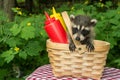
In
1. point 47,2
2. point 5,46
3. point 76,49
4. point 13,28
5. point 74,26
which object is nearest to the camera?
point 76,49

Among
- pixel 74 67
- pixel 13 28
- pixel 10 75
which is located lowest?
pixel 10 75

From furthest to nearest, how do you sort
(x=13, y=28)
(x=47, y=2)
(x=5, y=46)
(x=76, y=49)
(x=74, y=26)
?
(x=47, y=2) < (x=5, y=46) < (x=13, y=28) < (x=74, y=26) < (x=76, y=49)

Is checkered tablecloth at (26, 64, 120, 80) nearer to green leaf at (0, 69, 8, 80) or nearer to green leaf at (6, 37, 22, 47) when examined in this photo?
green leaf at (6, 37, 22, 47)

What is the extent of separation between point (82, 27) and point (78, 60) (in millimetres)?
324

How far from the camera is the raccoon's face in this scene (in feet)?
10.3

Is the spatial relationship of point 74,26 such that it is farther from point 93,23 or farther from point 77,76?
point 77,76

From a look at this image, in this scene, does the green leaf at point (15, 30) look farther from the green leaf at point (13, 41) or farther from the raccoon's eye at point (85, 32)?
the raccoon's eye at point (85, 32)

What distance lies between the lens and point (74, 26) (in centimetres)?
321

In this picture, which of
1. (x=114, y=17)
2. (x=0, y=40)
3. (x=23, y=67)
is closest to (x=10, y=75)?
(x=23, y=67)

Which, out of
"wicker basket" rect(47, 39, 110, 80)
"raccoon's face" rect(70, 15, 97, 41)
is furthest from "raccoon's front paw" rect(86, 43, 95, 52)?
"raccoon's face" rect(70, 15, 97, 41)

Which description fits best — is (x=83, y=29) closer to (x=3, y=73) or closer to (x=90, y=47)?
(x=90, y=47)

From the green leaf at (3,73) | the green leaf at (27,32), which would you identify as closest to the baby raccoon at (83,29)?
the green leaf at (27,32)

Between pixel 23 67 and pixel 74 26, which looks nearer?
pixel 74 26

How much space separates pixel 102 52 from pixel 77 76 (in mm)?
305
